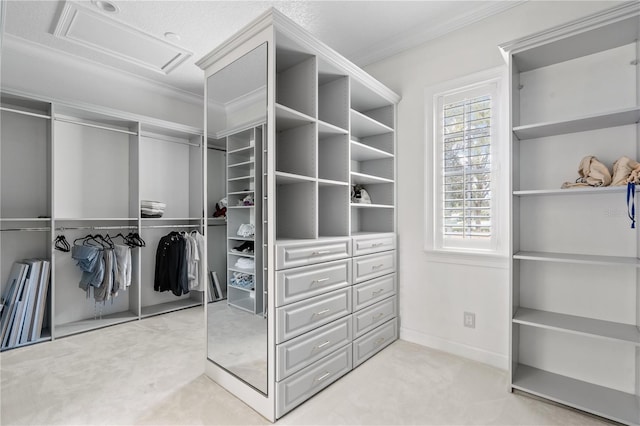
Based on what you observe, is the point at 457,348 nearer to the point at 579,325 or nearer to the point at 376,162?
the point at 579,325

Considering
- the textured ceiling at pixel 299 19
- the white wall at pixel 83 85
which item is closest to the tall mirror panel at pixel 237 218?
the textured ceiling at pixel 299 19

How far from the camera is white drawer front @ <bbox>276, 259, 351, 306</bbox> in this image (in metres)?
1.90

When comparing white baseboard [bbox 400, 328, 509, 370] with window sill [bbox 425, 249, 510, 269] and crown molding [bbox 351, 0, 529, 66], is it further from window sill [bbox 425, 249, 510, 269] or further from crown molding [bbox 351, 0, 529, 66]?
crown molding [bbox 351, 0, 529, 66]

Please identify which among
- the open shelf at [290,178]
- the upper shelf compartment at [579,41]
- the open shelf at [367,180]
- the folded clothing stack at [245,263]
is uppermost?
the upper shelf compartment at [579,41]

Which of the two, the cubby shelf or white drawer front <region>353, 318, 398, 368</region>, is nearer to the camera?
the cubby shelf

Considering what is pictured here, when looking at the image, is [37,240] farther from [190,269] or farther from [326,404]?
[326,404]

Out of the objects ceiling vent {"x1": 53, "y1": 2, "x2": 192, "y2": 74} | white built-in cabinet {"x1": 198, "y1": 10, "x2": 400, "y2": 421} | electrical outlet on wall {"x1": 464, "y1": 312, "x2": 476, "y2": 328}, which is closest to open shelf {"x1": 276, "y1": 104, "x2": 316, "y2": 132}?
white built-in cabinet {"x1": 198, "y1": 10, "x2": 400, "y2": 421}

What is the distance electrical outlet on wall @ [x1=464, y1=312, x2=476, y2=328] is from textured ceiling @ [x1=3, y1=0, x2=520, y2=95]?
8.12ft

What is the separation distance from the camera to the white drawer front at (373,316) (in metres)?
2.50

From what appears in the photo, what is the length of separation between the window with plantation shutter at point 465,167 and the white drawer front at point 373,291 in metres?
0.56

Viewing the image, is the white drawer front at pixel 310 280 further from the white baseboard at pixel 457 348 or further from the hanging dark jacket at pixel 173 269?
the hanging dark jacket at pixel 173 269

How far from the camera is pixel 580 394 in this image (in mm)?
1982

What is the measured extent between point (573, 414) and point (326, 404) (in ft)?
4.95

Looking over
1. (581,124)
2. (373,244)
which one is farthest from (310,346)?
(581,124)
